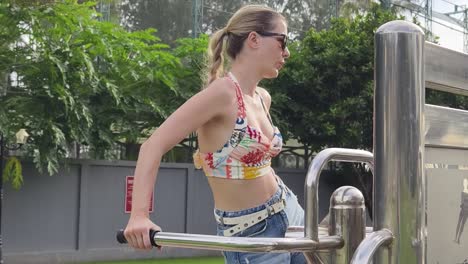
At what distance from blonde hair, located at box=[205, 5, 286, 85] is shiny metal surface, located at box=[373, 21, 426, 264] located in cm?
71

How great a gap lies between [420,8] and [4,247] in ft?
44.6

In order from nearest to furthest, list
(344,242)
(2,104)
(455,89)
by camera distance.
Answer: (344,242) → (455,89) → (2,104)

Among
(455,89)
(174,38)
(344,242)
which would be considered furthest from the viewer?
(174,38)

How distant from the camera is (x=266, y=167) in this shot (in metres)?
2.14

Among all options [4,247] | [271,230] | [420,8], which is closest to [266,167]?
[271,230]

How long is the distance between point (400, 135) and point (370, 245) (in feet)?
0.71

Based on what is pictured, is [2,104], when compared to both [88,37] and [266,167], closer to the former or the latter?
[88,37]

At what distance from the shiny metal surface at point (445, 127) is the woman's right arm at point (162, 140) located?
58 cm

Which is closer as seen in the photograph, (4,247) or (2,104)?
(2,104)

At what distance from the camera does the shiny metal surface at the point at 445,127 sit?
5.11ft

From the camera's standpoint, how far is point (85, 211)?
13.6 meters

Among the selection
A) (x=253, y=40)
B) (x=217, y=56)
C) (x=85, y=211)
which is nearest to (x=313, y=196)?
(x=253, y=40)

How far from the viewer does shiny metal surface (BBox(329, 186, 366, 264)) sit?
1.49 meters

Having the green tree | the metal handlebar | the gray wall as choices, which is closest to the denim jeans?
the metal handlebar
